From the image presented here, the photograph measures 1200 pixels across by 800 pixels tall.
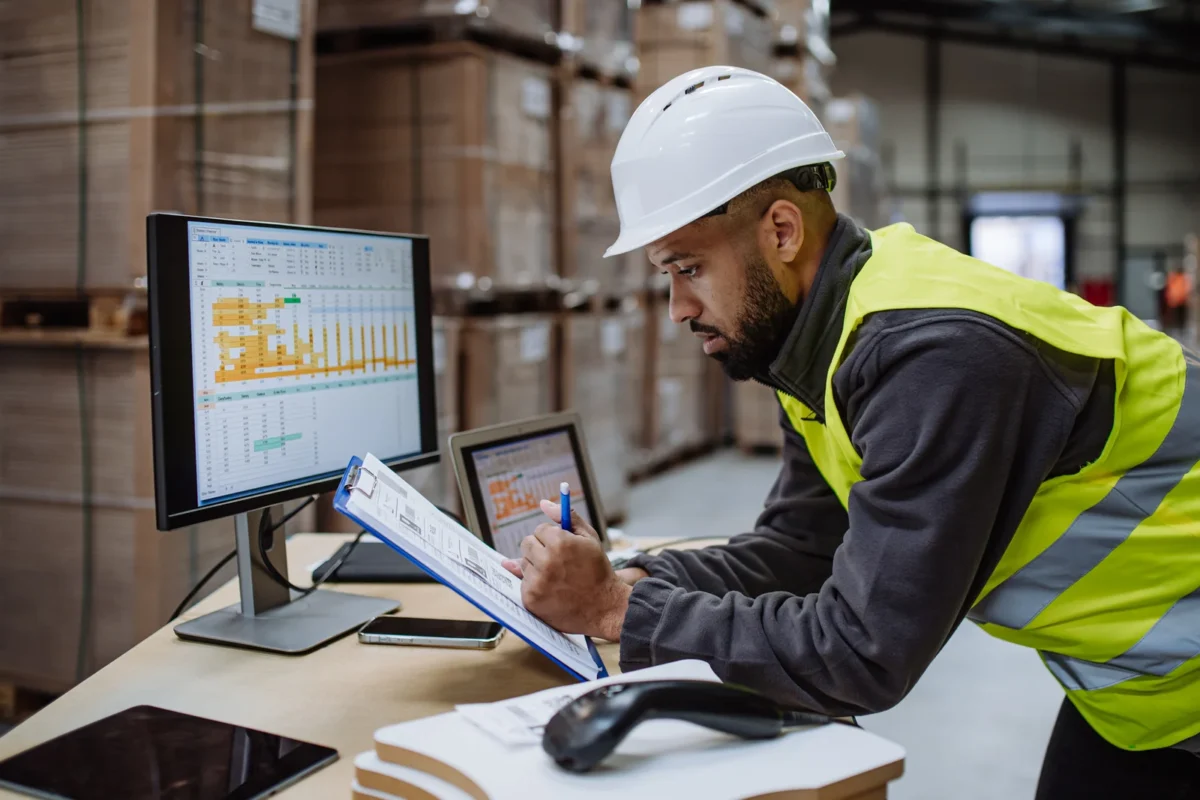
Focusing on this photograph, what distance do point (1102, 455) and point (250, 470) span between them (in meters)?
1.11

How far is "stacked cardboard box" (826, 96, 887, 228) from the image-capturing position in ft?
25.7

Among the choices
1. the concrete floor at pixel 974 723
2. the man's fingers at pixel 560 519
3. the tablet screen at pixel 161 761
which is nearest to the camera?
the tablet screen at pixel 161 761

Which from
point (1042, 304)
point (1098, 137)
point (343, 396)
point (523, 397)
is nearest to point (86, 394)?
point (343, 396)

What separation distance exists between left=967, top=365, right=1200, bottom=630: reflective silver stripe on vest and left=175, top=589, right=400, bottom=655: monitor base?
945 millimetres

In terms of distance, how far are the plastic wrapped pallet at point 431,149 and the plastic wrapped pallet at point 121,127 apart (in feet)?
2.92

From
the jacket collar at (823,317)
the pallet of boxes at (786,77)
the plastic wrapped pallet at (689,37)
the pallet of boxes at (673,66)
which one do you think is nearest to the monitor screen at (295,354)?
the jacket collar at (823,317)

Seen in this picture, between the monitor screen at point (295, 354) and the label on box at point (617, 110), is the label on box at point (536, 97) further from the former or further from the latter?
the monitor screen at point (295, 354)

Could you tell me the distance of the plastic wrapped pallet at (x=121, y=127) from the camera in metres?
2.58

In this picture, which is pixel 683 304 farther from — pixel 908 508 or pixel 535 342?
pixel 535 342

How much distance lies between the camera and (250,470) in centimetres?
147

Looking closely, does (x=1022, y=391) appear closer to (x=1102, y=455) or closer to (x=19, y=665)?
(x=1102, y=455)

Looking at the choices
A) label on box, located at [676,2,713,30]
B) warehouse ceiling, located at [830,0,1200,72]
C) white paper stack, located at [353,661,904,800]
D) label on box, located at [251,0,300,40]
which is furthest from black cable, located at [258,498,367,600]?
warehouse ceiling, located at [830,0,1200,72]

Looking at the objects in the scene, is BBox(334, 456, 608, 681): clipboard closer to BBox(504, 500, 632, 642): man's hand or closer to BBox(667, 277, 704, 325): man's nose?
BBox(504, 500, 632, 642): man's hand

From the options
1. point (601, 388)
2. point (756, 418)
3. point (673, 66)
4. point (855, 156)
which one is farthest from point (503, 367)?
point (855, 156)
